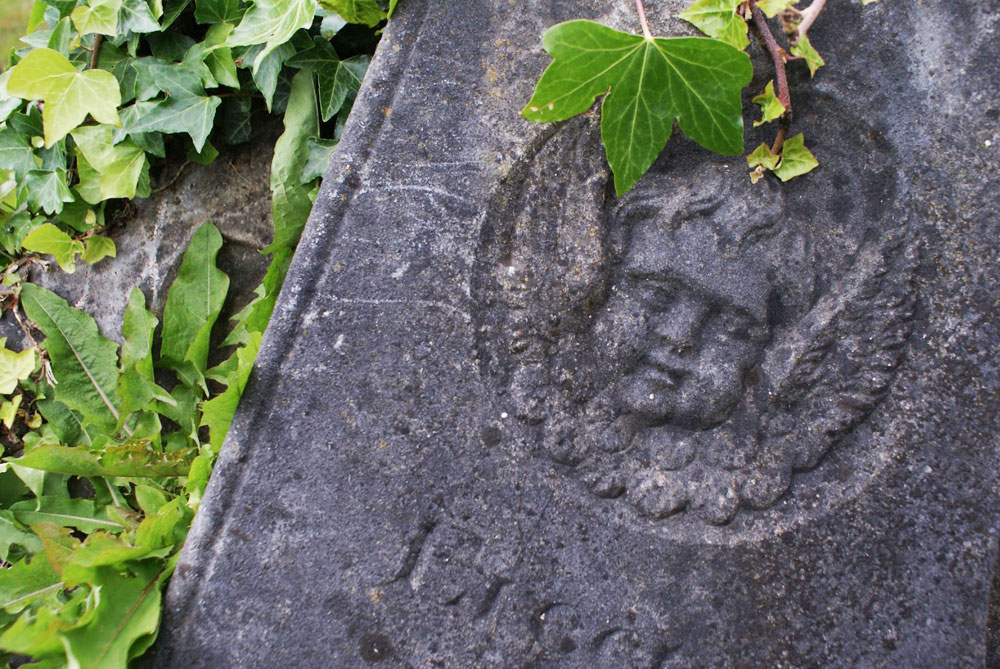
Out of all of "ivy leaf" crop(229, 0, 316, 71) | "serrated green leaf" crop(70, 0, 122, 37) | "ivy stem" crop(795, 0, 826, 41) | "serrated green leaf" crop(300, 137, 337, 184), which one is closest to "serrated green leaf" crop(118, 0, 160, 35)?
"serrated green leaf" crop(70, 0, 122, 37)

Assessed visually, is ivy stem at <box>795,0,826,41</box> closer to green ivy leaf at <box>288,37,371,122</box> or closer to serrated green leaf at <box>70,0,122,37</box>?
green ivy leaf at <box>288,37,371,122</box>

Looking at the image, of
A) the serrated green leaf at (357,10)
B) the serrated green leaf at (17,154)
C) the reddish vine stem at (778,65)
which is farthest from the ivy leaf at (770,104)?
the serrated green leaf at (17,154)

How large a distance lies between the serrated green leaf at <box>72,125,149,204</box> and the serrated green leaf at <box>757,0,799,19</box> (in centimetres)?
127

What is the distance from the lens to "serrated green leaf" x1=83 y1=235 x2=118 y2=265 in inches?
65.4

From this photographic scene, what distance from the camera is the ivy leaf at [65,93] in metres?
1.36

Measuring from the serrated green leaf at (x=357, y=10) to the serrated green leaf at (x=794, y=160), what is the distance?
2.38ft

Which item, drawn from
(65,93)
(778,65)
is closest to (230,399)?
(65,93)

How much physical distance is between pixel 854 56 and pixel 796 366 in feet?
1.71

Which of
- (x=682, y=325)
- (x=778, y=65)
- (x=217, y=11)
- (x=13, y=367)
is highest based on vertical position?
(x=778, y=65)

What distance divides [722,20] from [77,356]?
1437 mm

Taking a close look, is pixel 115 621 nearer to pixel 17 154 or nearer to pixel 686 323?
pixel 686 323

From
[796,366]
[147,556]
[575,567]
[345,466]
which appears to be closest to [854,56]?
[796,366]

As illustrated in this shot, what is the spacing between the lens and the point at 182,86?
1483 millimetres

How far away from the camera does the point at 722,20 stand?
1.13 m
